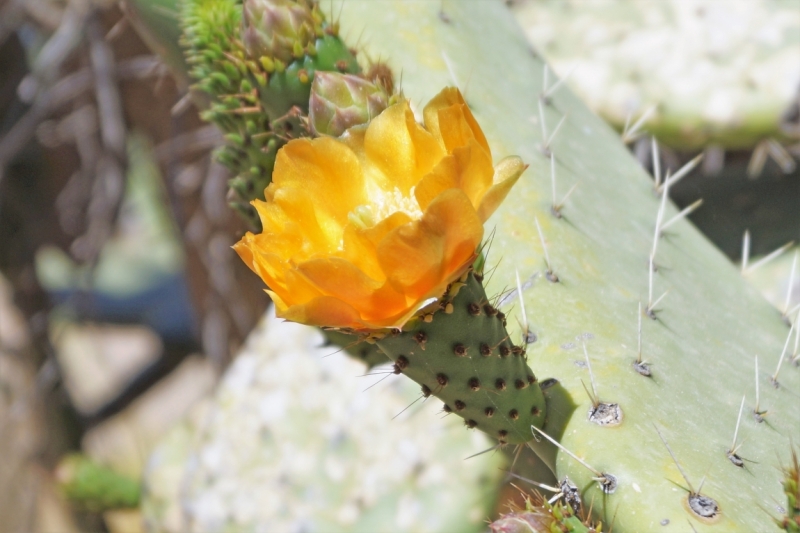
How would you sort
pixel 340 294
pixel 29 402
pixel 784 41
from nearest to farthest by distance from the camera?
pixel 340 294 → pixel 784 41 → pixel 29 402

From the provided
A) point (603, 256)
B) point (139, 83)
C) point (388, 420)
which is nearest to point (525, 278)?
point (603, 256)

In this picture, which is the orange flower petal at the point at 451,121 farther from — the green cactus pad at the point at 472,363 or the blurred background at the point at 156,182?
the blurred background at the point at 156,182

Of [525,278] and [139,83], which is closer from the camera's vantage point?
[525,278]

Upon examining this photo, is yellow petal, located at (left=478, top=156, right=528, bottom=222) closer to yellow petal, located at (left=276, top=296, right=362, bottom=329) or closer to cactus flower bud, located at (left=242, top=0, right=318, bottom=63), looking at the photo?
yellow petal, located at (left=276, top=296, right=362, bottom=329)

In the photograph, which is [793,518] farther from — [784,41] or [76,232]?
[76,232]

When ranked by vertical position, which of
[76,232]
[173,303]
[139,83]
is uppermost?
[139,83]

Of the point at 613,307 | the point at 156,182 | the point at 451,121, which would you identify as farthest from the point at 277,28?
the point at 156,182

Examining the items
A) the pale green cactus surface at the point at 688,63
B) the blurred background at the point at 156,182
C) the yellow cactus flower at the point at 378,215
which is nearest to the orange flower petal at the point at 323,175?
the yellow cactus flower at the point at 378,215
